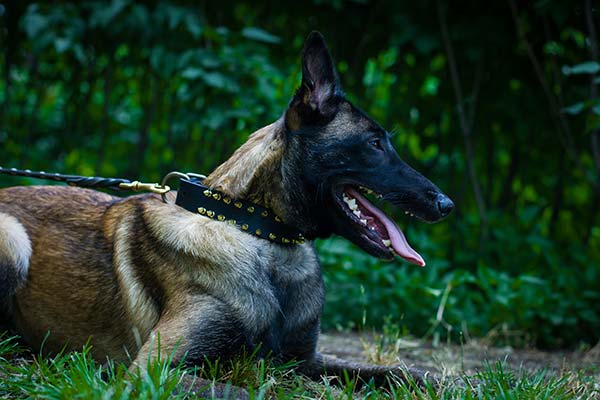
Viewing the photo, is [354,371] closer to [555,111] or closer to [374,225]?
[374,225]

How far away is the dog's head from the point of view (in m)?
2.82

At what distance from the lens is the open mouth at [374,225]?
2818mm

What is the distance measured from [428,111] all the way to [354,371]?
3022 millimetres

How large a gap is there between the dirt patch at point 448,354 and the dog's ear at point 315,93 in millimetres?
1240

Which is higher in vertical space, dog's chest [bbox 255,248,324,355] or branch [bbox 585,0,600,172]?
branch [bbox 585,0,600,172]

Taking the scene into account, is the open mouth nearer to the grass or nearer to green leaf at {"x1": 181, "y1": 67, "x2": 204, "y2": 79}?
the grass

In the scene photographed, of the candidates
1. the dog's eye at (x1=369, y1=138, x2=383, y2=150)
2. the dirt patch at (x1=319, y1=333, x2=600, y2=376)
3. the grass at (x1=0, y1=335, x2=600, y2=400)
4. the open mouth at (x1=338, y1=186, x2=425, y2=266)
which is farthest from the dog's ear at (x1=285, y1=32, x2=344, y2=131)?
the dirt patch at (x1=319, y1=333, x2=600, y2=376)

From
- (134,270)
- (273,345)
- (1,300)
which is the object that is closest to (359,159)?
(273,345)

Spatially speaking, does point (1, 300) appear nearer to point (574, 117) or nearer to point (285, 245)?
point (285, 245)

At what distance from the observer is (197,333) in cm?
265

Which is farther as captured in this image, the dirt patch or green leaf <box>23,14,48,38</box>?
green leaf <box>23,14,48,38</box>

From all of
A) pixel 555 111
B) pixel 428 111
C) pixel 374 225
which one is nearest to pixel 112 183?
pixel 374 225

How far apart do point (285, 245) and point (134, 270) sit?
618 millimetres

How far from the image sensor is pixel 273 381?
251cm
